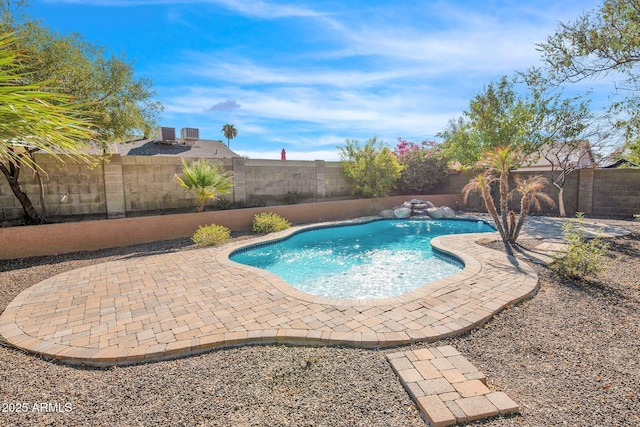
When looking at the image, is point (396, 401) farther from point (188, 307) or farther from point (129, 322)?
point (129, 322)

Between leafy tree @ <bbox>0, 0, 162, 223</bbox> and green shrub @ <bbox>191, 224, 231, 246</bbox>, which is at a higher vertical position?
leafy tree @ <bbox>0, 0, 162, 223</bbox>

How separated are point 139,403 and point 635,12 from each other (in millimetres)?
10403

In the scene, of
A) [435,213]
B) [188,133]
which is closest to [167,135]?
[188,133]

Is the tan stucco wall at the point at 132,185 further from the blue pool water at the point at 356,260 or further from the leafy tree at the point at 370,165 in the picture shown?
the blue pool water at the point at 356,260

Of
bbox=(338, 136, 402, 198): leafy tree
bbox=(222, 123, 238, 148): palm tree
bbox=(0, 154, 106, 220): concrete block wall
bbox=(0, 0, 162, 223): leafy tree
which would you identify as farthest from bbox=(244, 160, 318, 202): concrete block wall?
bbox=(222, 123, 238, 148): palm tree

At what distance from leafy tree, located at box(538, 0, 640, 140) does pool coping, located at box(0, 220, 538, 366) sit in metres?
5.00

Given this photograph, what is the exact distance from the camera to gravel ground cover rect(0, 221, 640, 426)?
7.80 feet

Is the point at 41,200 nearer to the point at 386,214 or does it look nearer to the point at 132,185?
the point at 132,185

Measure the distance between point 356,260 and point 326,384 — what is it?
5.44 m

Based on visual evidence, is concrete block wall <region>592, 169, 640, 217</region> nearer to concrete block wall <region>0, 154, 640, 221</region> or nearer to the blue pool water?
concrete block wall <region>0, 154, 640, 221</region>

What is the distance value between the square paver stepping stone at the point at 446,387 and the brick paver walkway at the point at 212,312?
37cm

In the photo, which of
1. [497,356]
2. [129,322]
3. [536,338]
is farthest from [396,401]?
[129,322]

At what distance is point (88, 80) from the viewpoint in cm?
729

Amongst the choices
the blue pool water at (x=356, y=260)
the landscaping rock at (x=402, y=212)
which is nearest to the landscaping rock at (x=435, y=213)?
the landscaping rock at (x=402, y=212)
